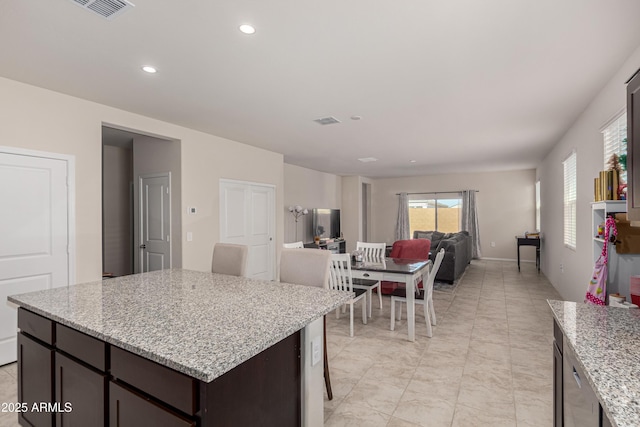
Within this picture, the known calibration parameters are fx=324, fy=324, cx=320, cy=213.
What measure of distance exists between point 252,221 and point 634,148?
488cm

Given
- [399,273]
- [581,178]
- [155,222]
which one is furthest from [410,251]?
[155,222]

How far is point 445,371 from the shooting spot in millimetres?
2699

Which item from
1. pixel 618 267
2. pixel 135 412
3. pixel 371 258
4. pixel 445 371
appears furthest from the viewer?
pixel 371 258

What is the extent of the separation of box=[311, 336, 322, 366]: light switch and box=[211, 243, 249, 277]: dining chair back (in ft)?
3.63

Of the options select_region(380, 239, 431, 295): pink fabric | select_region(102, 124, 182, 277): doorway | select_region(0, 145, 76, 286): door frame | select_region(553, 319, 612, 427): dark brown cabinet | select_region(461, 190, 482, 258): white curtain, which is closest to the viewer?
select_region(553, 319, 612, 427): dark brown cabinet

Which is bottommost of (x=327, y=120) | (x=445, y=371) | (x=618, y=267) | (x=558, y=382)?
(x=445, y=371)

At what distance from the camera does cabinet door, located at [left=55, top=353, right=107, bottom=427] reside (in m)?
1.36

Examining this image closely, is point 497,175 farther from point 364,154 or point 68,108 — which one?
point 68,108

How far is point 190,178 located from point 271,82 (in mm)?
2162

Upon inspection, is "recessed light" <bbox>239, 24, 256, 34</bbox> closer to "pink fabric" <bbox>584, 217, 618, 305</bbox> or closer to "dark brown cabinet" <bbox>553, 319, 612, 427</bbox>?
"dark brown cabinet" <bbox>553, 319, 612, 427</bbox>

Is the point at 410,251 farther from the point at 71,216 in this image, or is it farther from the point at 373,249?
the point at 71,216

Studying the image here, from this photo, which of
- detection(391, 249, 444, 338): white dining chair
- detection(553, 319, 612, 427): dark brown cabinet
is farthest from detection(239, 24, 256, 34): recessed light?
detection(391, 249, 444, 338): white dining chair

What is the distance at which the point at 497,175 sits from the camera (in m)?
8.93

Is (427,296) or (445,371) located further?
(427,296)
